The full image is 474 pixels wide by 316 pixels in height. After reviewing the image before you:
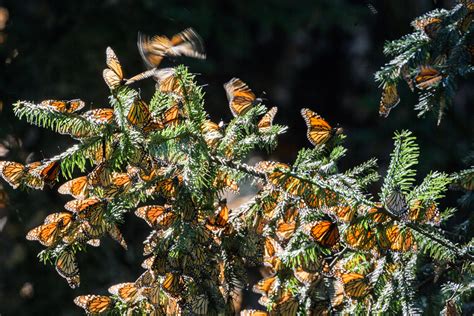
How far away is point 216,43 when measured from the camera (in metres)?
3.80

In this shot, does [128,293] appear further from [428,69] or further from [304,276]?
[428,69]

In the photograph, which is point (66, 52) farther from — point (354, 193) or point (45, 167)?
point (354, 193)

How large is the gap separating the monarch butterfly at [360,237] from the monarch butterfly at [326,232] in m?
0.02

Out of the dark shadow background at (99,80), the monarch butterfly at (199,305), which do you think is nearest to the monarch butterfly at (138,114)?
the monarch butterfly at (199,305)

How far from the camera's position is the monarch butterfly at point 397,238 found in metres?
0.87

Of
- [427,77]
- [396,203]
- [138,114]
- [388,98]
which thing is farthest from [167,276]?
[427,77]

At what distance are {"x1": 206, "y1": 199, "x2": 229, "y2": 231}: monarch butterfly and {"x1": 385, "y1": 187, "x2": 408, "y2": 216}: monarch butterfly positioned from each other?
28 cm

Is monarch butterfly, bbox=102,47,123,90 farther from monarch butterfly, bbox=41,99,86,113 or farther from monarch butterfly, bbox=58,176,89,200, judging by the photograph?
monarch butterfly, bbox=58,176,89,200

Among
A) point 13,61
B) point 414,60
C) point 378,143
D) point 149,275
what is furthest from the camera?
point 378,143

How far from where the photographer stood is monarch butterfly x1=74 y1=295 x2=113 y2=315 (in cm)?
99

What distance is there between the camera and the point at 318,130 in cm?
110

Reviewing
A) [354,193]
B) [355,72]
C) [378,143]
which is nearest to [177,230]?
[354,193]

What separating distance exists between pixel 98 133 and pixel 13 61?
1.99 meters

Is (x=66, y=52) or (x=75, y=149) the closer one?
(x=75, y=149)
